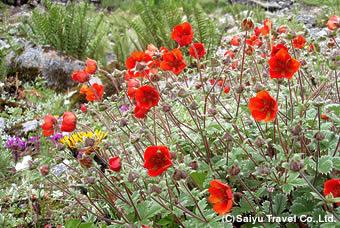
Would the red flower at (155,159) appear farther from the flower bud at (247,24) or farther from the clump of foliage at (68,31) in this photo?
the clump of foliage at (68,31)

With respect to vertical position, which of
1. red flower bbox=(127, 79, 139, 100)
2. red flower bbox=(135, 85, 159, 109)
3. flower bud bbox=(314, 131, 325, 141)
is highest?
red flower bbox=(135, 85, 159, 109)

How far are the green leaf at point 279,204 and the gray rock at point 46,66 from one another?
14.2ft

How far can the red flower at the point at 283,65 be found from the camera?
96 cm

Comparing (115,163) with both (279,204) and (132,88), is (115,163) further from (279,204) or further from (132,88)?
(279,204)

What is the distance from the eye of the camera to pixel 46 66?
4.90 metres

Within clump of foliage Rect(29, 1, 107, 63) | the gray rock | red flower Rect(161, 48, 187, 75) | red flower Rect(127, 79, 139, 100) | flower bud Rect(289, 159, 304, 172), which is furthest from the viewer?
clump of foliage Rect(29, 1, 107, 63)

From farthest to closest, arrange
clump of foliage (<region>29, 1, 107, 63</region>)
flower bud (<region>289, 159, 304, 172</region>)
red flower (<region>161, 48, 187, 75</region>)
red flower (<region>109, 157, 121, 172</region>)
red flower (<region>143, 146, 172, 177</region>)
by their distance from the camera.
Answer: clump of foliage (<region>29, 1, 107, 63</region>) < red flower (<region>161, 48, 187, 75</region>) < red flower (<region>109, 157, 121, 172</region>) < red flower (<region>143, 146, 172, 177</region>) < flower bud (<region>289, 159, 304, 172</region>)

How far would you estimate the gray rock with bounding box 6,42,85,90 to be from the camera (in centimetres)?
484

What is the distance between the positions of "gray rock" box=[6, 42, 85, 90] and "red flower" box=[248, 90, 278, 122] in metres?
4.28

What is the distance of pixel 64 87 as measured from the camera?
4.79 m

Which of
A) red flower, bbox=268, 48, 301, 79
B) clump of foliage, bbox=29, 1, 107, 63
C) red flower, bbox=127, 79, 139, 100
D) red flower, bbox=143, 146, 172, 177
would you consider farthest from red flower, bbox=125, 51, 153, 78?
clump of foliage, bbox=29, 1, 107, 63

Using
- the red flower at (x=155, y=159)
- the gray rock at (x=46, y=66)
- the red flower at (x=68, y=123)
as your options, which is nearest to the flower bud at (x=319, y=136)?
the red flower at (x=155, y=159)

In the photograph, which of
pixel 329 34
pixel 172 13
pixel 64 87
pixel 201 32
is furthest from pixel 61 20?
pixel 329 34

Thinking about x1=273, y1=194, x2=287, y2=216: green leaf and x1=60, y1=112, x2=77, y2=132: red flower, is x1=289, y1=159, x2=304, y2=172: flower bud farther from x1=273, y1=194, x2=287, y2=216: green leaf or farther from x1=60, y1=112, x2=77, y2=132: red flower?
x1=60, y1=112, x2=77, y2=132: red flower
